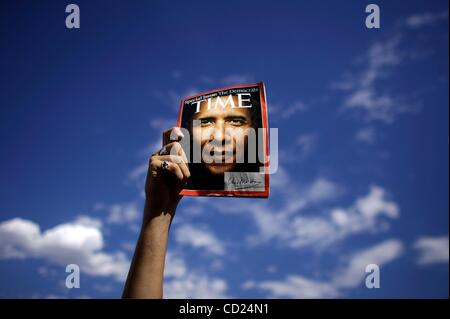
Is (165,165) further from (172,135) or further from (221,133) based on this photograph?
(221,133)

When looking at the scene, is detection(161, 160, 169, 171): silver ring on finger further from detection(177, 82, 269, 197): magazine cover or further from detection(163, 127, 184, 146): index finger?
detection(177, 82, 269, 197): magazine cover

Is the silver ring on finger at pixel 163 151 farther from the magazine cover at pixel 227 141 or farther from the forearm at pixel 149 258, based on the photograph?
the magazine cover at pixel 227 141

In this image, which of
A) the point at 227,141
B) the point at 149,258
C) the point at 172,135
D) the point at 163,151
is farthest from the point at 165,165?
the point at 227,141

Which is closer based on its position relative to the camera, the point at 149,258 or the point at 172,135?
the point at 149,258

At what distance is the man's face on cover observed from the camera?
11.4 feet

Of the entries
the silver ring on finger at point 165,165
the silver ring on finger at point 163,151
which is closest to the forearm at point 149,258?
the silver ring on finger at point 165,165

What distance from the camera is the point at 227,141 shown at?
3549mm

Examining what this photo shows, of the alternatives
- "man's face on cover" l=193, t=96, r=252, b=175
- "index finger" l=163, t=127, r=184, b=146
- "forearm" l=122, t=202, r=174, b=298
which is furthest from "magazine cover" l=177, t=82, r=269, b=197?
"forearm" l=122, t=202, r=174, b=298

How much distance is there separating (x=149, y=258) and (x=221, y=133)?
73.1 inches

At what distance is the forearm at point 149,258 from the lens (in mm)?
2045
